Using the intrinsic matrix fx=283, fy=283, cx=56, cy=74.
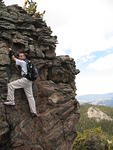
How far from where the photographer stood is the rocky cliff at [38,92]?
24.5 m

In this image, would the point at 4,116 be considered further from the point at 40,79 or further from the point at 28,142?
the point at 40,79

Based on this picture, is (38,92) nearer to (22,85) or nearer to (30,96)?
(30,96)

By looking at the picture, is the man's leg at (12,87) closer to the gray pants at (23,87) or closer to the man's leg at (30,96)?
the gray pants at (23,87)

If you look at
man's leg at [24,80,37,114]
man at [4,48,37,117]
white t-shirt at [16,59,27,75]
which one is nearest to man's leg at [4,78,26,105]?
man at [4,48,37,117]

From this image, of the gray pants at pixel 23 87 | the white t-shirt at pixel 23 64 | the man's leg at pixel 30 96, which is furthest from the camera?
the man's leg at pixel 30 96

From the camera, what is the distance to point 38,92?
27031 millimetres

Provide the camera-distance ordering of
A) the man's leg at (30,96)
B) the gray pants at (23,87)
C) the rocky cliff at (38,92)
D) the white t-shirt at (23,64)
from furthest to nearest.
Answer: the rocky cliff at (38,92)
the man's leg at (30,96)
the gray pants at (23,87)
the white t-shirt at (23,64)

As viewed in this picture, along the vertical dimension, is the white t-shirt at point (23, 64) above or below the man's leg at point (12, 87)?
above

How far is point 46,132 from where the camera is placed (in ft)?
86.1

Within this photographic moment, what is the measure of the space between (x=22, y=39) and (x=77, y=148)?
89.8 m

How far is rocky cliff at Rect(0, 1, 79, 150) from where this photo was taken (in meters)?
24.5

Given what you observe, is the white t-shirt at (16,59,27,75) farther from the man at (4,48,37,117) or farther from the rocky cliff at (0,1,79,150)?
the rocky cliff at (0,1,79,150)

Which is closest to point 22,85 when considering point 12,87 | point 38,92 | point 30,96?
point 12,87

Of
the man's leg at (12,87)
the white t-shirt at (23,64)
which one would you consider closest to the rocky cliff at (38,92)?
the man's leg at (12,87)
